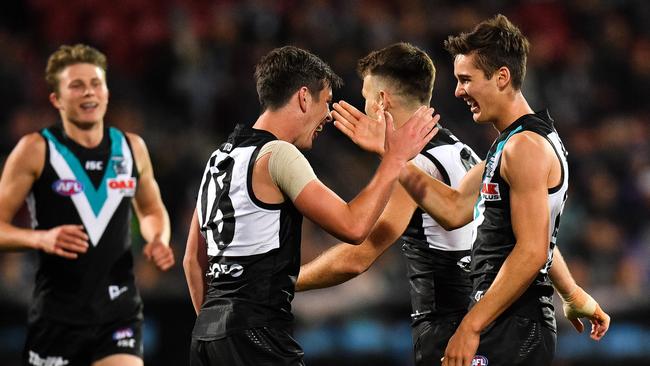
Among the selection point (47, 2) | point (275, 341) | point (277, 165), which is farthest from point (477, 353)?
point (47, 2)

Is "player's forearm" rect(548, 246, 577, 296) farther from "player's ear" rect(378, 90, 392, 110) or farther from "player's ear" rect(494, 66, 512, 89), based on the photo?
"player's ear" rect(378, 90, 392, 110)

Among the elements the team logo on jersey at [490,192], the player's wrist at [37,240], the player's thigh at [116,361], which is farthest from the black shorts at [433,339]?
the player's wrist at [37,240]

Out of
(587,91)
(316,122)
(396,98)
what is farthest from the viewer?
(587,91)

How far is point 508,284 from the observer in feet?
15.1

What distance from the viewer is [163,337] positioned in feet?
30.5

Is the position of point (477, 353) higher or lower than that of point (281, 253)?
lower

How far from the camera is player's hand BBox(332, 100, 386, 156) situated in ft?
15.9

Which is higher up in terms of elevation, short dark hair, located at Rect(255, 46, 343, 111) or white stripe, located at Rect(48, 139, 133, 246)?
short dark hair, located at Rect(255, 46, 343, 111)

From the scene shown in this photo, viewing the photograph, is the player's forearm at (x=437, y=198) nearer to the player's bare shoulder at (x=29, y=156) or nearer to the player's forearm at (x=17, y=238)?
the player's forearm at (x=17, y=238)

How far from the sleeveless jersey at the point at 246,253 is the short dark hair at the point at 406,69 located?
3.79 ft

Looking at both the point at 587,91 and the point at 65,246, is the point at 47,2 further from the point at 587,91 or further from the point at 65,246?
the point at 65,246

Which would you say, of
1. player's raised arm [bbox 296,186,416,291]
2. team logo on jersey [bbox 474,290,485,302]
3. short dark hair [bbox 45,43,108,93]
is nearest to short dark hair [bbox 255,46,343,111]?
player's raised arm [bbox 296,186,416,291]

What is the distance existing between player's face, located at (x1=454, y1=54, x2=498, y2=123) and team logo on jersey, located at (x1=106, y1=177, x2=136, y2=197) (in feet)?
8.71

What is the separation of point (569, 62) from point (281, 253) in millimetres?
8765
